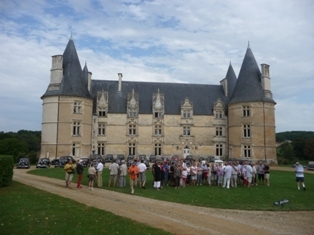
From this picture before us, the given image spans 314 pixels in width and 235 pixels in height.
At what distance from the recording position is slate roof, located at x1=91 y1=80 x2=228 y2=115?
40812 millimetres

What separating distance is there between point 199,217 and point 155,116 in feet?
99.6

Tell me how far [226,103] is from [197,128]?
559cm

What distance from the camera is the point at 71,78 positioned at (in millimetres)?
36375

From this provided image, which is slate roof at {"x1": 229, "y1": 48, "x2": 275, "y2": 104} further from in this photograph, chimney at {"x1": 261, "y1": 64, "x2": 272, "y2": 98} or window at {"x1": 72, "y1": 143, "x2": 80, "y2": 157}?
window at {"x1": 72, "y1": 143, "x2": 80, "y2": 157}

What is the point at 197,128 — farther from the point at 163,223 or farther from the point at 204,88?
the point at 163,223

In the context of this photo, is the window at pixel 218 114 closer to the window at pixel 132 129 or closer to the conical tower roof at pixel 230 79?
the conical tower roof at pixel 230 79

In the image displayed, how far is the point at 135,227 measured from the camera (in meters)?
8.64

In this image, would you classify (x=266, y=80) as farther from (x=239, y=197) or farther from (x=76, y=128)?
(x=239, y=197)

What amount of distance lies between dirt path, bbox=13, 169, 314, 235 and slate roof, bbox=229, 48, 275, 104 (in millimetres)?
27697

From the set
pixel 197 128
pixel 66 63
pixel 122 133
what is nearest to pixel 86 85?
pixel 66 63

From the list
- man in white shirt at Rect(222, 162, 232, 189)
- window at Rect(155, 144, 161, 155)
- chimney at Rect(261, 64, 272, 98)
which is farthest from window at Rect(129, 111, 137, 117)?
man in white shirt at Rect(222, 162, 232, 189)

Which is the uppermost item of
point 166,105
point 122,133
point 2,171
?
point 166,105

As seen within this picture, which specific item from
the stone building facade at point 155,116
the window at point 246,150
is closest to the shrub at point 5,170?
the stone building facade at point 155,116

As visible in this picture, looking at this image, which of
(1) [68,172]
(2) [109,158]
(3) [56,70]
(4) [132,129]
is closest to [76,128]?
(2) [109,158]
